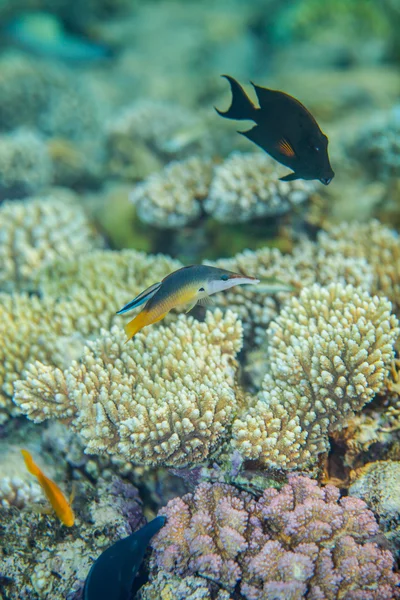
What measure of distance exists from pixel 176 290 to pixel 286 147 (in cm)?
111

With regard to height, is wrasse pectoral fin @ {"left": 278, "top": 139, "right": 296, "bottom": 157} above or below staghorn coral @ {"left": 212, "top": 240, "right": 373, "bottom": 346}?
above

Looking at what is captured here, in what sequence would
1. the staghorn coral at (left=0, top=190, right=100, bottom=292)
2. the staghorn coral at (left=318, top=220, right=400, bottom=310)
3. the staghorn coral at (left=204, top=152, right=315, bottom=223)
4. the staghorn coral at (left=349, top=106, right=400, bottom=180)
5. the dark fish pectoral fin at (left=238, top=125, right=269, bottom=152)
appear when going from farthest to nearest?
the staghorn coral at (left=349, top=106, right=400, bottom=180)
the staghorn coral at (left=0, top=190, right=100, bottom=292)
the staghorn coral at (left=204, top=152, right=315, bottom=223)
the staghorn coral at (left=318, top=220, right=400, bottom=310)
the dark fish pectoral fin at (left=238, top=125, right=269, bottom=152)

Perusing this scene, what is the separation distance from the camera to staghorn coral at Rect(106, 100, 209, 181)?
19.8ft

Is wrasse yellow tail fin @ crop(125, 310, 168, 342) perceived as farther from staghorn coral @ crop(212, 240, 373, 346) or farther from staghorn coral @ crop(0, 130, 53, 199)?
staghorn coral @ crop(0, 130, 53, 199)

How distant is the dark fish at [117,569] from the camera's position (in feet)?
7.23

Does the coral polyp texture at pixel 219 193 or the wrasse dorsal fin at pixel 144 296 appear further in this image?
the coral polyp texture at pixel 219 193

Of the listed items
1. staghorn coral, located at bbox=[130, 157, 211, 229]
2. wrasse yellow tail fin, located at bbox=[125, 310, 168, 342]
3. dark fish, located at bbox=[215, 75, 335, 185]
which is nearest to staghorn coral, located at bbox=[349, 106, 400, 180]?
staghorn coral, located at bbox=[130, 157, 211, 229]

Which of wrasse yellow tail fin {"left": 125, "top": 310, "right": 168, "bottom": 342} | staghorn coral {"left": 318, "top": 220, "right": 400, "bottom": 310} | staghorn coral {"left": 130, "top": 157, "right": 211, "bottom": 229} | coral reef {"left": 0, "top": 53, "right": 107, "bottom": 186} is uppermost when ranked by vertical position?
wrasse yellow tail fin {"left": 125, "top": 310, "right": 168, "bottom": 342}

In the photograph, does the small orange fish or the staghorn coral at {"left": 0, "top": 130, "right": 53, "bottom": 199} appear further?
the staghorn coral at {"left": 0, "top": 130, "right": 53, "bottom": 199}

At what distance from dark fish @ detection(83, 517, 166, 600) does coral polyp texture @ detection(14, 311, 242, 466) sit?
476 mm

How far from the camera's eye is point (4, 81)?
7.48 metres

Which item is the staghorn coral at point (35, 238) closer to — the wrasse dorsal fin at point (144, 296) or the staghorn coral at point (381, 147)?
the wrasse dorsal fin at point (144, 296)

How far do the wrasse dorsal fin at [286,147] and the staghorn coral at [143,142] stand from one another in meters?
3.62

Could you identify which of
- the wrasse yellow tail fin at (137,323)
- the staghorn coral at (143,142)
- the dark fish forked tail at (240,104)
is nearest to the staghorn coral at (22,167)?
the staghorn coral at (143,142)
